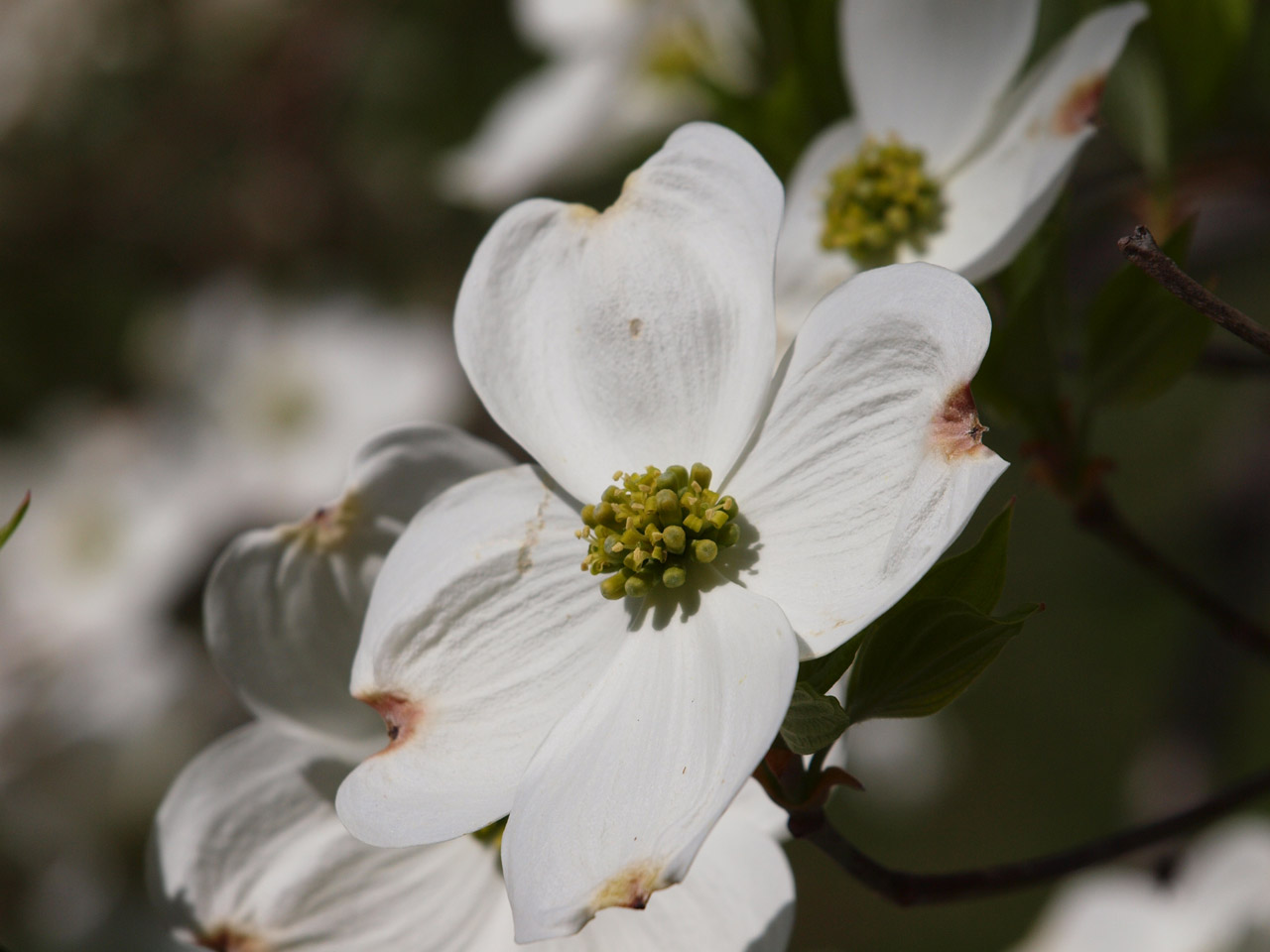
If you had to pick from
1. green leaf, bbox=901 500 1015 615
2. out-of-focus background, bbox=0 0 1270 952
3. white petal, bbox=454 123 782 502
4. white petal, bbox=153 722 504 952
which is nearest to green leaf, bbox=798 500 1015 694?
green leaf, bbox=901 500 1015 615

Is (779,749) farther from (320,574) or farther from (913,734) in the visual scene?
(913,734)

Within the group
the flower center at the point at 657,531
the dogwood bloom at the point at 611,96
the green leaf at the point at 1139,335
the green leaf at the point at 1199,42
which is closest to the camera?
the flower center at the point at 657,531

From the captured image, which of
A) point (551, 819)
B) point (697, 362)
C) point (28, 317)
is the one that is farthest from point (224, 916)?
point (28, 317)

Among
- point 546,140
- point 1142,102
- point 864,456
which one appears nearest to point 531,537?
point 864,456

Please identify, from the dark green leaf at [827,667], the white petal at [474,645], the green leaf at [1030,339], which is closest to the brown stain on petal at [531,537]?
the white petal at [474,645]

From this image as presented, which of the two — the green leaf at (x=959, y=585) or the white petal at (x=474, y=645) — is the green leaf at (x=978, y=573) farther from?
the white petal at (x=474, y=645)
